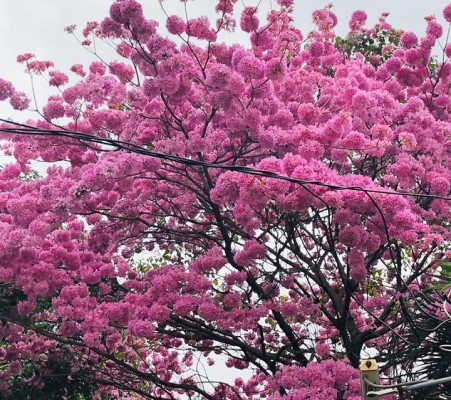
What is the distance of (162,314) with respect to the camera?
18.3ft

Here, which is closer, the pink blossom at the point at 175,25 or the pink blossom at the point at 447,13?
the pink blossom at the point at 175,25

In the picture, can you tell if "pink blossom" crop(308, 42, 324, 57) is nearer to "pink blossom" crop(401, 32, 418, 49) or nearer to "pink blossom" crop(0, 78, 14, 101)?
"pink blossom" crop(401, 32, 418, 49)

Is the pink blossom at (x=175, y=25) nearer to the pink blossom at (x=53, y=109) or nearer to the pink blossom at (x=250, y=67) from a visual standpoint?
the pink blossom at (x=250, y=67)

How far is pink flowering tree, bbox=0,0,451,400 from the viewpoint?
513cm

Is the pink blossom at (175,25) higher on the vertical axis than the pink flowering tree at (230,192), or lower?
higher

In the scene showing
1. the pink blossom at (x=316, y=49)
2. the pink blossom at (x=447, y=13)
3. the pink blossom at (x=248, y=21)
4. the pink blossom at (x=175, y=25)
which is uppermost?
the pink blossom at (x=316, y=49)

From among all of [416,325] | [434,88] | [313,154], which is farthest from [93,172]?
[434,88]

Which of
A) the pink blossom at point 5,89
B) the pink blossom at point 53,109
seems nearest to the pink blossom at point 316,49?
the pink blossom at point 53,109

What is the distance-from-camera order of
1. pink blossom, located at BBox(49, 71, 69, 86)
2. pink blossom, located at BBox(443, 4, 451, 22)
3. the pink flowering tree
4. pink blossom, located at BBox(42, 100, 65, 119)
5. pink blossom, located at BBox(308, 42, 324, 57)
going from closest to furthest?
the pink flowering tree < pink blossom, located at BBox(42, 100, 65, 119) < pink blossom, located at BBox(49, 71, 69, 86) < pink blossom, located at BBox(443, 4, 451, 22) < pink blossom, located at BBox(308, 42, 324, 57)

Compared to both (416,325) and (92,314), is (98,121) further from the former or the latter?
(416,325)

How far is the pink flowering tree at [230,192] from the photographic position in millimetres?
5133

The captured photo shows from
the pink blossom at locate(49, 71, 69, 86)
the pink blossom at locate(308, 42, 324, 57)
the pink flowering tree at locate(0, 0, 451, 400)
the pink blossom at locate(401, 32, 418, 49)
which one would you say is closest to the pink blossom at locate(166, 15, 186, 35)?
the pink flowering tree at locate(0, 0, 451, 400)

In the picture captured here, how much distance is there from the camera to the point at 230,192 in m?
5.13

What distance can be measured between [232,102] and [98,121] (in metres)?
1.57
